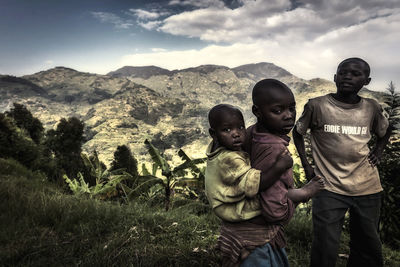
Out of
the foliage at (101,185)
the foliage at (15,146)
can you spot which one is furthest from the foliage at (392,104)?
the foliage at (15,146)

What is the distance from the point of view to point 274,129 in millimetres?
1440

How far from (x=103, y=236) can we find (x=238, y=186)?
229 centimetres

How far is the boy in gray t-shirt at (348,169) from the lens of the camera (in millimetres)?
2477

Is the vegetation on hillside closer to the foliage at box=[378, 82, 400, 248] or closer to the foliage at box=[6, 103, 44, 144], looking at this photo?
the foliage at box=[378, 82, 400, 248]

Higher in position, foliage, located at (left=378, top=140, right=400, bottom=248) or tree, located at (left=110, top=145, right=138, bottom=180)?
foliage, located at (left=378, top=140, right=400, bottom=248)

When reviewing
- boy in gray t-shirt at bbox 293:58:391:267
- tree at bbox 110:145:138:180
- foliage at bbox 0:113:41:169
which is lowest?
tree at bbox 110:145:138:180

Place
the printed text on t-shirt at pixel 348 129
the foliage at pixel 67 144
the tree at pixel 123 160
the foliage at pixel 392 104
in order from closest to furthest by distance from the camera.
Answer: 1. the printed text on t-shirt at pixel 348 129
2. the foliage at pixel 392 104
3. the tree at pixel 123 160
4. the foliage at pixel 67 144

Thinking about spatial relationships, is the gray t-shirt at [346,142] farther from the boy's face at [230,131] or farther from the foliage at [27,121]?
the foliage at [27,121]

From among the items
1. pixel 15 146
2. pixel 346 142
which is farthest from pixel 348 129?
pixel 15 146

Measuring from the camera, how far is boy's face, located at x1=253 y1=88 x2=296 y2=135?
1.39 m

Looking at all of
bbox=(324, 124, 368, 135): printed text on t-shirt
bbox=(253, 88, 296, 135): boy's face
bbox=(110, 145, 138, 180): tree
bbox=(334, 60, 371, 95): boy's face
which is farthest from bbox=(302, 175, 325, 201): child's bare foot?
bbox=(110, 145, 138, 180): tree

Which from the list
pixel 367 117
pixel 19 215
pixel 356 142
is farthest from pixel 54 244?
pixel 367 117

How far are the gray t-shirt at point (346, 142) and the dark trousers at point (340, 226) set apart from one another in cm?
10

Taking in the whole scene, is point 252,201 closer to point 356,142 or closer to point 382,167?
point 356,142
